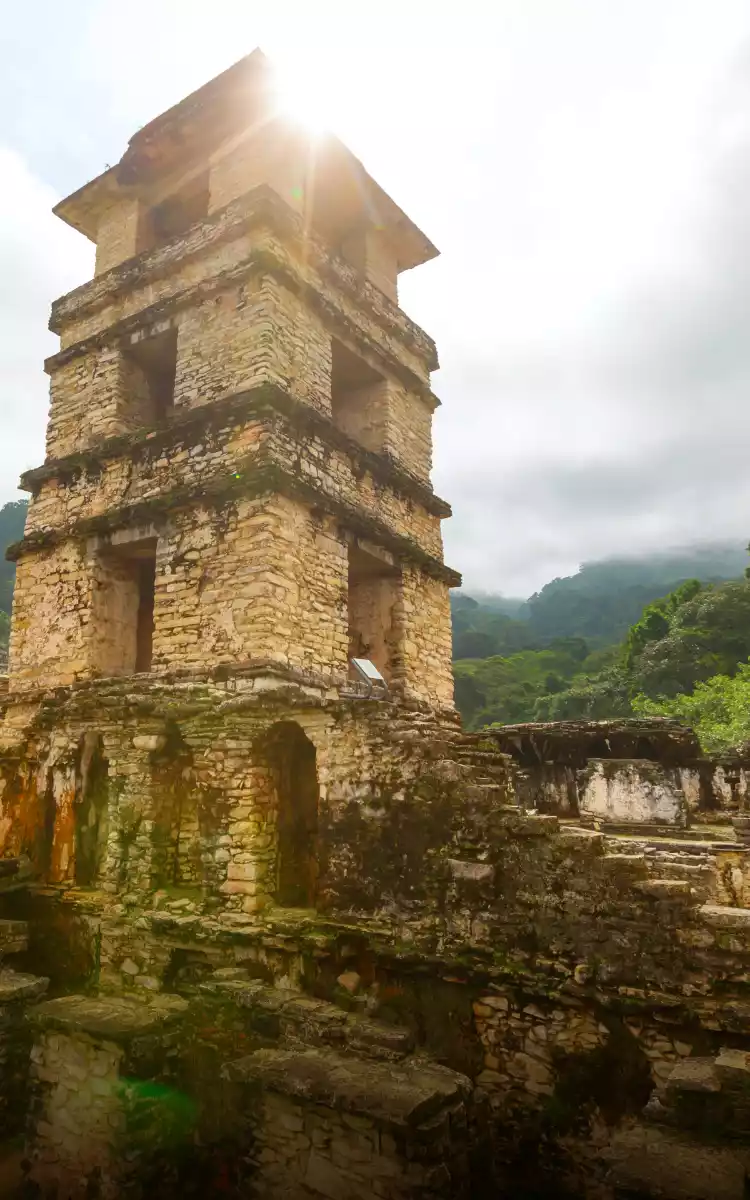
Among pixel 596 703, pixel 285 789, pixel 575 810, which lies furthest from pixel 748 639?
pixel 285 789

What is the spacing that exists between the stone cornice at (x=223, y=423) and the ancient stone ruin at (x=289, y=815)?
0.05 meters

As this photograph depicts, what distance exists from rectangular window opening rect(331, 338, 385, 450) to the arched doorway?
18.4 ft

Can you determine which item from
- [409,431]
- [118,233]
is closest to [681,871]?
[409,431]

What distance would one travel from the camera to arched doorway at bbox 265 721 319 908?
8.05m

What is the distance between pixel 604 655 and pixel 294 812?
52.5m

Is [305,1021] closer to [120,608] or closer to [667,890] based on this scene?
[667,890]

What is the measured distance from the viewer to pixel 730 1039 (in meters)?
5.12

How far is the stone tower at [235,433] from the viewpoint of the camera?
9.08m

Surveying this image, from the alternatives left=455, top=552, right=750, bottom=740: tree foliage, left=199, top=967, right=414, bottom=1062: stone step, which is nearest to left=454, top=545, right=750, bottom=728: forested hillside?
left=455, top=552, right=750, bottom=740: tree foliage

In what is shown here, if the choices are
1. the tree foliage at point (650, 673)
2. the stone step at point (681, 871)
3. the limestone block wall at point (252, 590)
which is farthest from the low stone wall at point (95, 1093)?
the tree foliage at point (650, 673)

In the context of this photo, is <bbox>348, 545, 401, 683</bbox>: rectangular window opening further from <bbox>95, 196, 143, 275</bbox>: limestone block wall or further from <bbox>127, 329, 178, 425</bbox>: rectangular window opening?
<bbox>95, 196, 143, 275</bbox>: limestone block wall

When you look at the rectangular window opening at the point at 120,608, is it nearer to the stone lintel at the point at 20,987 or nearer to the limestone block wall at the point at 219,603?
the limestone block wall at the point at 219,603

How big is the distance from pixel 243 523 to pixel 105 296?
5.76m

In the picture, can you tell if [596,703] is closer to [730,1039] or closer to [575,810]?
[575,810]
